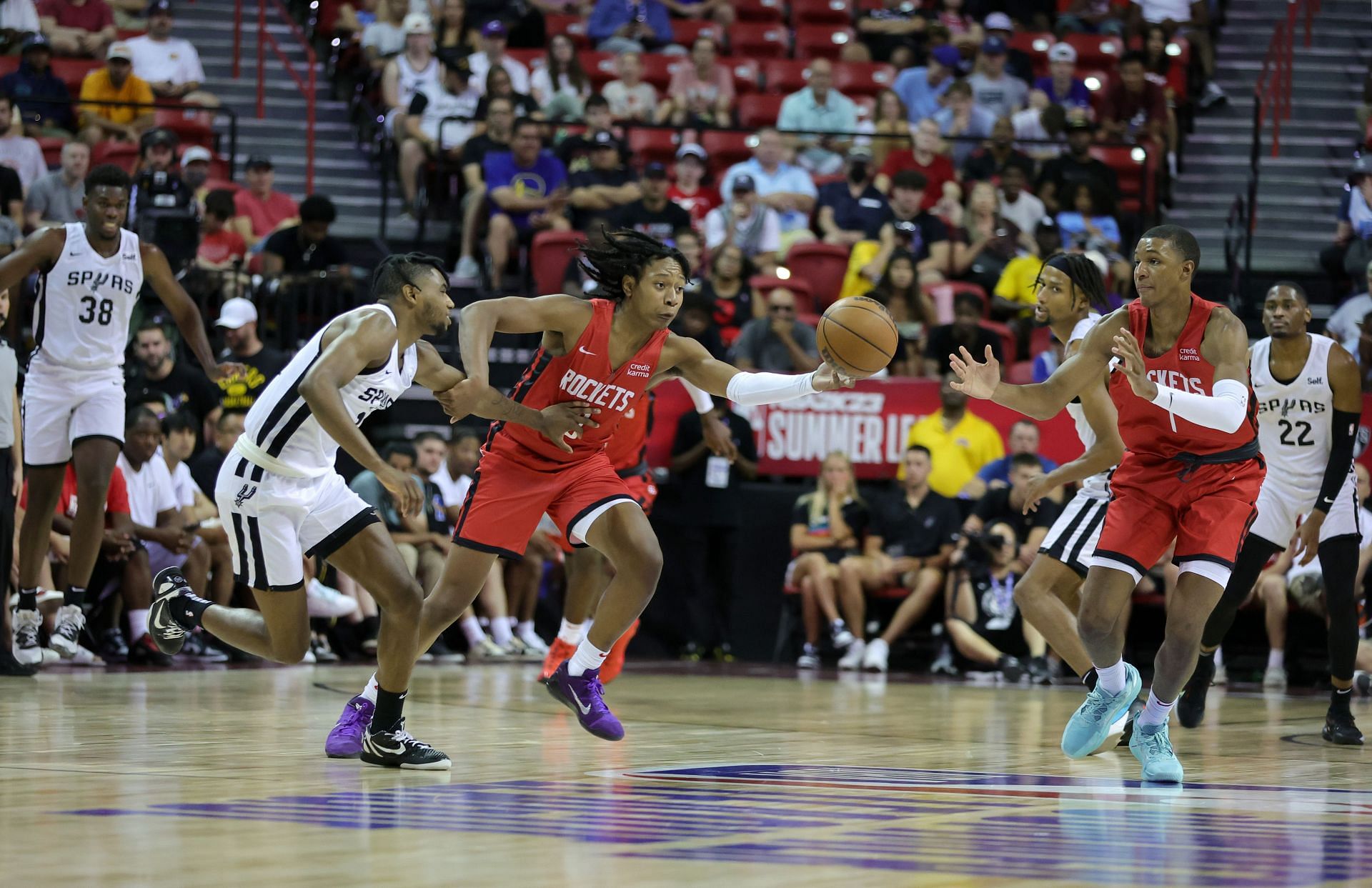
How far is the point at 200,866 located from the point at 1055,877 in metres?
1.87

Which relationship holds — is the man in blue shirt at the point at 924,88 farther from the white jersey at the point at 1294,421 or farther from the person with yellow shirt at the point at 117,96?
the white jersey at the point at 1294,421

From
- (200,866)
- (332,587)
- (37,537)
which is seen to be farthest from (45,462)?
(200,866)

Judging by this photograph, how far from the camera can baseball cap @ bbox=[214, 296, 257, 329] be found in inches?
464

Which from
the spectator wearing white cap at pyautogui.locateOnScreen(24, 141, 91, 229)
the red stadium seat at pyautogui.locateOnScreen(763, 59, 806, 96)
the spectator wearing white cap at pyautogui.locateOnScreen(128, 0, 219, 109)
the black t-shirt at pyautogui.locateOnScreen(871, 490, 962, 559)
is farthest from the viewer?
the red stadium seat at pyautogui.locateOnScreen(763, 59, 806, 96)

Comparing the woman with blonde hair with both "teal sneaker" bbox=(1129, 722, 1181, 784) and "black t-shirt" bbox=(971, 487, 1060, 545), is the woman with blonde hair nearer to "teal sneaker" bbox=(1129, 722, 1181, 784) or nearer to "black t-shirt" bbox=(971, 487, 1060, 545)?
"black t-shirt" bbox=(971, 487, 1060, 545)

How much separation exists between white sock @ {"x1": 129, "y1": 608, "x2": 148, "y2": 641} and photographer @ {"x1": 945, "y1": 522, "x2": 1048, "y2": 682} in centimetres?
517

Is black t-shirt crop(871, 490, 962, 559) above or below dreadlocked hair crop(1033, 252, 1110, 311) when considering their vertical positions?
below

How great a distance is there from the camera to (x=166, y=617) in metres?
6.96

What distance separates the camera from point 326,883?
3.71 m

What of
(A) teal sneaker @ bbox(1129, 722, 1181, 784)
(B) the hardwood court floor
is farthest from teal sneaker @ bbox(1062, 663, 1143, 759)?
(A) teal sneaker @ bbox(1129, 722, 1181, 784)

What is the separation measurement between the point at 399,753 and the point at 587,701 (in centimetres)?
108

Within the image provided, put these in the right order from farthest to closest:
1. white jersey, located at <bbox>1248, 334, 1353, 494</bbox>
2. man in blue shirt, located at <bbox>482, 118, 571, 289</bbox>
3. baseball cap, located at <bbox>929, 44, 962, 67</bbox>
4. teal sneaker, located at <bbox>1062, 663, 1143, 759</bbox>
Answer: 1. baseball cap, located at <bbox>929, 44, 962, 67</bbox>
2. man in blue shirt, located at <bbox>482, 118, 571, 289</bbox>
3. white jersey, located at <bbox>1248, 334, 1353, 494</bbox>
4. teal sneaker, located at <bbox>1062, 663, 1143, 759</bbox>

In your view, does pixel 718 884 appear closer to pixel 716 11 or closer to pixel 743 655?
pixel 743 655

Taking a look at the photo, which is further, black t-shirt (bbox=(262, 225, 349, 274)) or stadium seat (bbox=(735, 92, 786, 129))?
stadium seat (bbox=(735, 92, 786, 129))
